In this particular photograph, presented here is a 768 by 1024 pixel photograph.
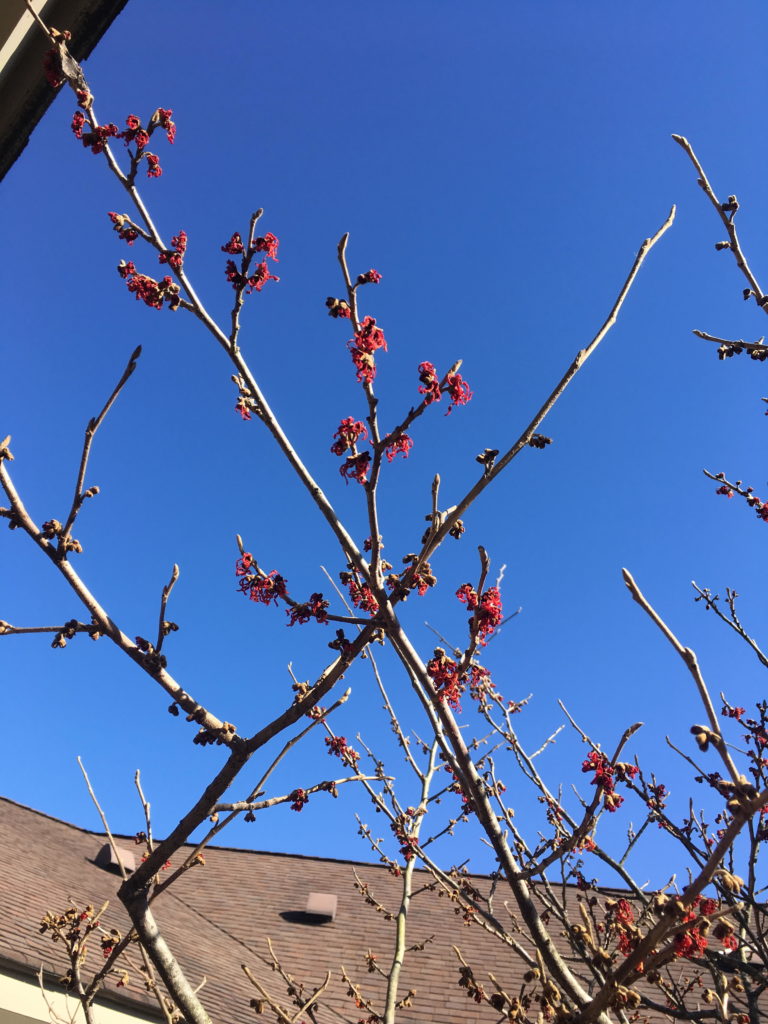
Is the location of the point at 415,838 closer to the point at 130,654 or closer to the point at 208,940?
the point at 130,654

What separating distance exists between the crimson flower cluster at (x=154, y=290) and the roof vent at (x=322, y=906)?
9742 mm

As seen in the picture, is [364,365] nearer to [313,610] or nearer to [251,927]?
[313,610]

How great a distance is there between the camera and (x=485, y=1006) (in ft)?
26.7

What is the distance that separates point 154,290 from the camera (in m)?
3.12

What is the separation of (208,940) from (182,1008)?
722cm

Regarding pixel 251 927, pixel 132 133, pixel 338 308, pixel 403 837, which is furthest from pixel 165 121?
pixel 251 927

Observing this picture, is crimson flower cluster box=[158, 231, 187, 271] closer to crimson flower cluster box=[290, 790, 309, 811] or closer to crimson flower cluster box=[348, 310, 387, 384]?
crimson flower cluster box=[348, 310, 387, 384]

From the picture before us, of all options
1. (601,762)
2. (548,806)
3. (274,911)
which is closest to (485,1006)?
(274,911)

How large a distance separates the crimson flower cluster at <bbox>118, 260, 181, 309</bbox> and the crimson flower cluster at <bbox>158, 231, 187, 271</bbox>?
0.21 ft

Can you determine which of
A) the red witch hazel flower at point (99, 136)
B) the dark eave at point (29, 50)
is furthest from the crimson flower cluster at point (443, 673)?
the dark eave at point (29, 50)

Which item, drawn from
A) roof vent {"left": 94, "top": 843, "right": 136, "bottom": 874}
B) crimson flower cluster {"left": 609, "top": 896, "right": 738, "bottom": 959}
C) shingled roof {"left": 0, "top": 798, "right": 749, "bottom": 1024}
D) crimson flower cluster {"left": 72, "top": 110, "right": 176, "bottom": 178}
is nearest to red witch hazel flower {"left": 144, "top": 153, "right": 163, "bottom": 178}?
crimson flower cluster {"left": 72, "top": 110, "right": 176, "bottom": 178}

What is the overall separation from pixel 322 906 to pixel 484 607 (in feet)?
30.8

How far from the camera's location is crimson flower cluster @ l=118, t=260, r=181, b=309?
122 inches

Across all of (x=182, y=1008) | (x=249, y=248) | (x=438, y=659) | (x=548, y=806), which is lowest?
(x=182, y=1008)
